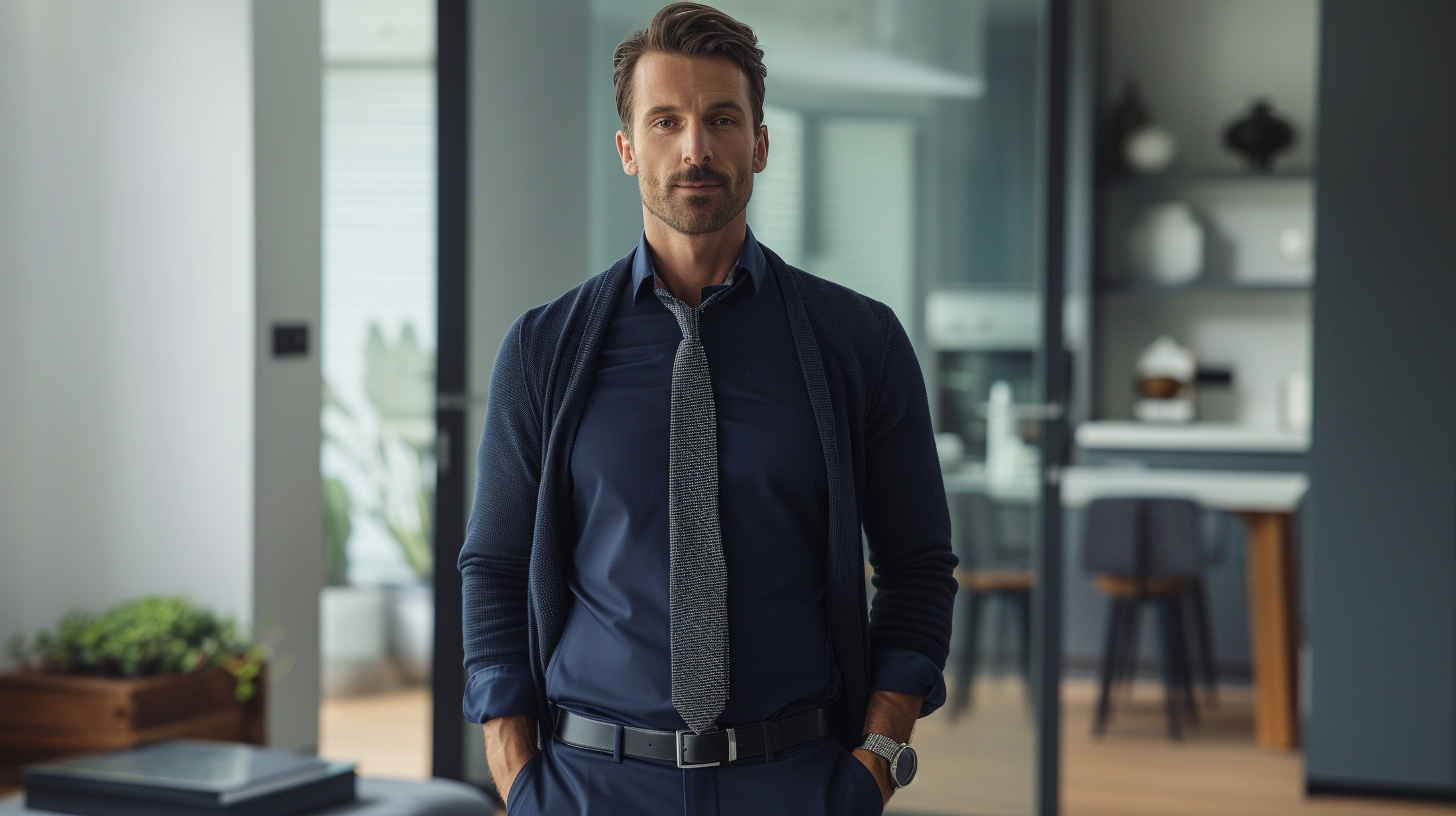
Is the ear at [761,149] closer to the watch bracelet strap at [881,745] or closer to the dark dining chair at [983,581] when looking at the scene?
the watch bracelet strap at [881,745]

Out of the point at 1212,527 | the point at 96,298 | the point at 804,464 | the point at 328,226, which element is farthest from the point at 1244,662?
the point at 804,464

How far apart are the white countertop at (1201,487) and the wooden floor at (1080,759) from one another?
31.5 inches

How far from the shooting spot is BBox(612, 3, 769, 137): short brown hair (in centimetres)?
139

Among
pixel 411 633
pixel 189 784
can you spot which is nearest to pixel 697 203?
pixel 189 784

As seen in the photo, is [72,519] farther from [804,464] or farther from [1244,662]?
[1244,662]

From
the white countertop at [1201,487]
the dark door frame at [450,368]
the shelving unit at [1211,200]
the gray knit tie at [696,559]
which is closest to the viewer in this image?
the gray knit tie at [696,559]

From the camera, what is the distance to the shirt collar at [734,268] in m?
1.46

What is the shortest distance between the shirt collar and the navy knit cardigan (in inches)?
0.9

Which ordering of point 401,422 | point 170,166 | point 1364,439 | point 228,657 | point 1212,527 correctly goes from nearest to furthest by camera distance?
point 228,657
point 170,166
point 1364,439
point 1212,527
point 401,422

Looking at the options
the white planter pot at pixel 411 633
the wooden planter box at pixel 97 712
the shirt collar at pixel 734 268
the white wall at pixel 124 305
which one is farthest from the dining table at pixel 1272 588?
the shirt collar at pixel 734 268

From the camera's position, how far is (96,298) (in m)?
3.58

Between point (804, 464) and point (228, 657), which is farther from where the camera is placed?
point (228, 657)

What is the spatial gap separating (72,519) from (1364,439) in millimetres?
3477

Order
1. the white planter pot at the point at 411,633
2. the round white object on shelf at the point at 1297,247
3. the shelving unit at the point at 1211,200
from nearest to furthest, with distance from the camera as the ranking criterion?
the white planter pot at the point at 411,633
the round white object on shelf at the point at 1297,247
the shelving unit at the point at 1211,200
